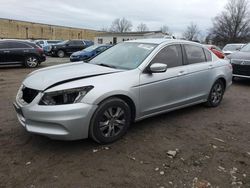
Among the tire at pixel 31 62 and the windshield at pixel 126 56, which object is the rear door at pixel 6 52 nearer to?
the tire at pixel 31 62

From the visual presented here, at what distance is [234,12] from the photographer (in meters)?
61.2

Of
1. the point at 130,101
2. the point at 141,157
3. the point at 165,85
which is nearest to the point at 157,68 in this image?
the point at 165,85

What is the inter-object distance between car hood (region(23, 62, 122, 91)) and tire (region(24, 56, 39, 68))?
32.7 ft

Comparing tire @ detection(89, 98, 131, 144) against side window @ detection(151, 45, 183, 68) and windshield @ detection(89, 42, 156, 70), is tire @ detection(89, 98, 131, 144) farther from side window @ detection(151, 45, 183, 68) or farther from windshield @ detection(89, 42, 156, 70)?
side window @ detection(151, 45, 183, 68)

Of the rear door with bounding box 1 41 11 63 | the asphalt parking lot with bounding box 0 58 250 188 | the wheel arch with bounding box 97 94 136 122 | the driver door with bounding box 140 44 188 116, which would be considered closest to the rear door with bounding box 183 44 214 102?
the driver door with bounding box 140 44 188 116

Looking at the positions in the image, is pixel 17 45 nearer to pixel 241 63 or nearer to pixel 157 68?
pixel 241 63

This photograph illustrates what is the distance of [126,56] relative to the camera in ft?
16.0

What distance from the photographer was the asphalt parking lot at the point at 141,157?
10.3ft

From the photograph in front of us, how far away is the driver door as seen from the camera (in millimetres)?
4398

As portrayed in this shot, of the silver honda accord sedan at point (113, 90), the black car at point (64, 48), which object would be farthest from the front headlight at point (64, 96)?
the black car at point (64, 48)

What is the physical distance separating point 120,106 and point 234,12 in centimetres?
6487

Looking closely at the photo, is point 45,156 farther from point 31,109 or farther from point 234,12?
point 234,12

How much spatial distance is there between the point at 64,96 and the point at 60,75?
506mm

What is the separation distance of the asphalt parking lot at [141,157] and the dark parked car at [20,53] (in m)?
8.78
